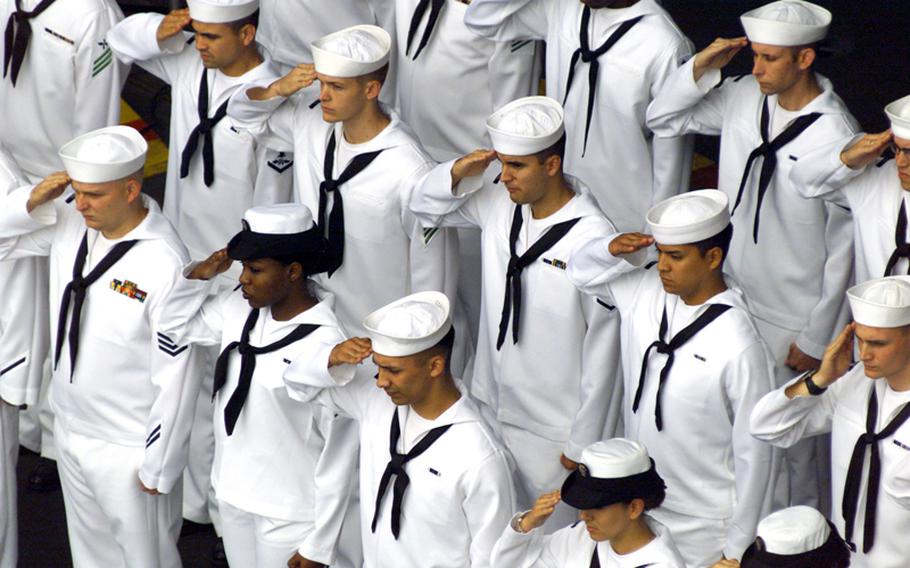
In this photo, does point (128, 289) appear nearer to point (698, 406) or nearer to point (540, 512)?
point (540, 512)

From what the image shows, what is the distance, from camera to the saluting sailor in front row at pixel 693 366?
7215mm

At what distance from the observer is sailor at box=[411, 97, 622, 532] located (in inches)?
307

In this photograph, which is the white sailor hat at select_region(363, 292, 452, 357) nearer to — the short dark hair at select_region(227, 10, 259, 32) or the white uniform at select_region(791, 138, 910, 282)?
the white uniform at select_region(791, 138, 910, 282)

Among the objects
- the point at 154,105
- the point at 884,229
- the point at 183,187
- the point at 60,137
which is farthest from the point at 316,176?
the point at 154,105

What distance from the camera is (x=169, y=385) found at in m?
7.75

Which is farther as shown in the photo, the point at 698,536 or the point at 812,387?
the point at 698,536

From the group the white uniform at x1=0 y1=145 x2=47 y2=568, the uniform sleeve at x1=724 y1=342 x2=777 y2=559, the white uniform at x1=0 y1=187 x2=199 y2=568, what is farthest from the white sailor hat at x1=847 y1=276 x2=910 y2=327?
the white uniform at x1=0 y1=145 x2=47 y2=568

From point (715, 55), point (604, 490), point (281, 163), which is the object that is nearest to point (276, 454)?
point (604, 490)

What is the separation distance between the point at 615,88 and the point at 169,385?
235cm

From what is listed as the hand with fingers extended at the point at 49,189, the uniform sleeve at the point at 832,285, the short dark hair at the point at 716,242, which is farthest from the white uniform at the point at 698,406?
the hand with fingers extended at the point at 49,189

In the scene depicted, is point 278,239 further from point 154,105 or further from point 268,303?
point 154,105

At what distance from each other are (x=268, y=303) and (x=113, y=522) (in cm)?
127

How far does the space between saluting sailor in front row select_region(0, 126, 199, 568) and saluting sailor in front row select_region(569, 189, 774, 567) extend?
162cm

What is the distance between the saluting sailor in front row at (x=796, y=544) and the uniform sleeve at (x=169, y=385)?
2524 mm
